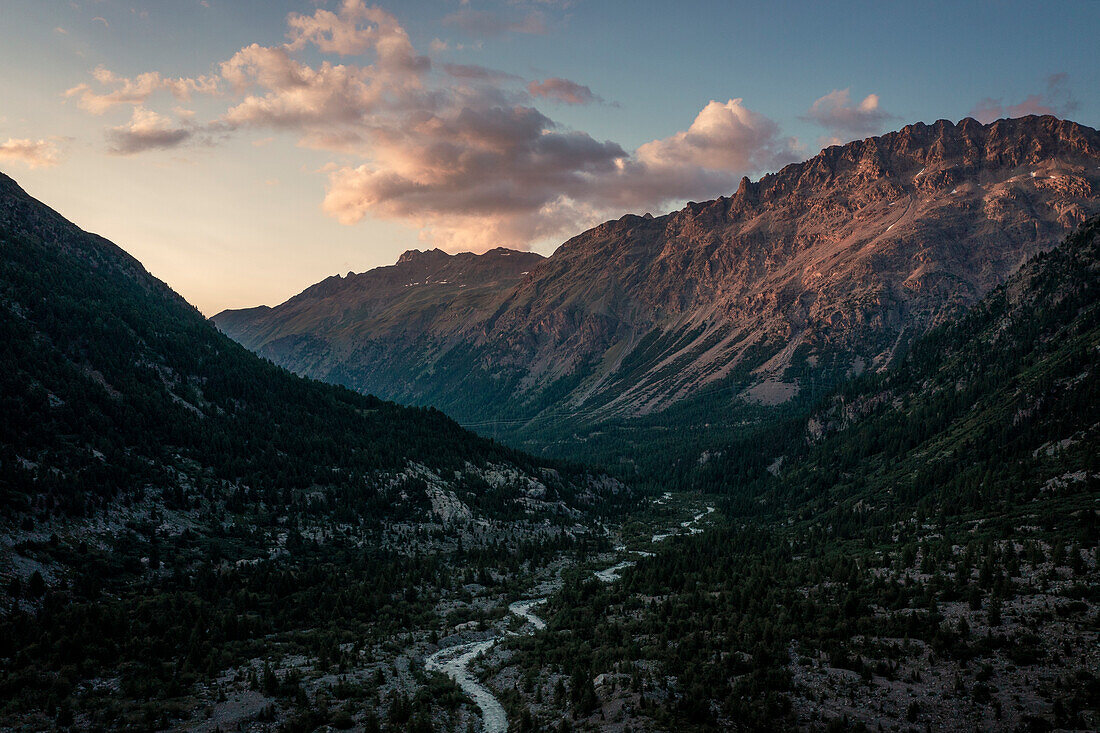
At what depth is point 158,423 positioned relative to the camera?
433 ft

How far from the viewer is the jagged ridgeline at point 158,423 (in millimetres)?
105688

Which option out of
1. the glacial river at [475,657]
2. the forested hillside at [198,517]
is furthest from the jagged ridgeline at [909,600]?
the forested hillside at [198,517]

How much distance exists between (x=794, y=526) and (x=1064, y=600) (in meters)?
98.6

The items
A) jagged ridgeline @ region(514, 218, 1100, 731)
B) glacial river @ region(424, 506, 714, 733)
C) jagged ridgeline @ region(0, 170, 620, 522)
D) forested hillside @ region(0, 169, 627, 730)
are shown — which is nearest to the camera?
jagged ridgeline @ region(514, 218, 1100, 731)

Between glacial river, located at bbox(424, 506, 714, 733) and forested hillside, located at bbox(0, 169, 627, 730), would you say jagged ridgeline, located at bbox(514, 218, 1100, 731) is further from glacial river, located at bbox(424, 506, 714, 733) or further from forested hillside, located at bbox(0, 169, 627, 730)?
forested hillside, located at bbox(0, 169, 627, 730)

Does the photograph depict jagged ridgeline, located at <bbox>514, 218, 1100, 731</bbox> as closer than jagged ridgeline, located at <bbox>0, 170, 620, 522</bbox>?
Yes

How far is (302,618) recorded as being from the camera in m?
88.2

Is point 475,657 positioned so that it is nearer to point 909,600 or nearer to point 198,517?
point 909,600

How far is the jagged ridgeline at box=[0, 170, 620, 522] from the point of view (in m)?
106

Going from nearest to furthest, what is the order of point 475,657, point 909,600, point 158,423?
1. point 909,600
2. point 475,657
3. point 158,423

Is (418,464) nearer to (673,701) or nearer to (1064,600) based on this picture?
(673,701)

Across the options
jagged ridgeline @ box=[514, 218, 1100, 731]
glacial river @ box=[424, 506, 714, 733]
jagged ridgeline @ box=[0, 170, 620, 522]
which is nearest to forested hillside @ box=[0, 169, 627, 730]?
jagged ridgeline @ box=[0, 170, 620, 522]

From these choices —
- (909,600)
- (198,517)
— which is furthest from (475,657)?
(198,517)

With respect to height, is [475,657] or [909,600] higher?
[909,600]
